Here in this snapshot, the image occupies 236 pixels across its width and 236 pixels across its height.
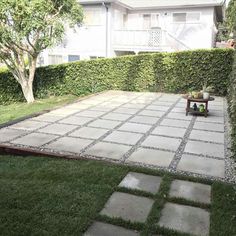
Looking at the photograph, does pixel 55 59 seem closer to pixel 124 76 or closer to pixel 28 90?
pixel 124 76

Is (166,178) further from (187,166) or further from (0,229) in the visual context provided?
(0,229)

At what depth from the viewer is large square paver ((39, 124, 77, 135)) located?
6.88 meters

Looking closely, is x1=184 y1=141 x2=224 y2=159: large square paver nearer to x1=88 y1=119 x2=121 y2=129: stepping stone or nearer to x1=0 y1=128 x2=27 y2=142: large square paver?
x1=88 y1=119 x2=121 y2=129: stepping stone

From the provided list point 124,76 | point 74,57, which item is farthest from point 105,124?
point 74,57

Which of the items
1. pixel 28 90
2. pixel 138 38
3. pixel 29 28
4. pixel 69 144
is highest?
pixel 138 38

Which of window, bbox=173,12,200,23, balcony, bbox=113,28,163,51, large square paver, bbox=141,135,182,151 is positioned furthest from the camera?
window, bbox=173,12,200,23

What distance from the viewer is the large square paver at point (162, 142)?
6.01 m

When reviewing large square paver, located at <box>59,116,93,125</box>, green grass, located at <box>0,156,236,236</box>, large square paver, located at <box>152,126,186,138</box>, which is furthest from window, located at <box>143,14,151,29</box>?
green grass, located at <box>0,156,236,236</box>

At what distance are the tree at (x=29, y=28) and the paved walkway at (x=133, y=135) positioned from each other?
113 inches

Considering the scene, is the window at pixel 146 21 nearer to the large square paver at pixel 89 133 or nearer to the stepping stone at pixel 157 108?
the stepping stone at pixel 157 108

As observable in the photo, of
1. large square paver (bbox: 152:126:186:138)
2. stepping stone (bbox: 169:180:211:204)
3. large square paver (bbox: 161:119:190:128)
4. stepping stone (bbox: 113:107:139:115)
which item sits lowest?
stepping stone (bbox: 169:180:211:204)

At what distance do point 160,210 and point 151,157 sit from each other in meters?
1.94

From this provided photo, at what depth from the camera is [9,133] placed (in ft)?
22.1

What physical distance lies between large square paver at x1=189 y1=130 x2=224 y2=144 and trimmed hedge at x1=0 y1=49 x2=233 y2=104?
579cm
